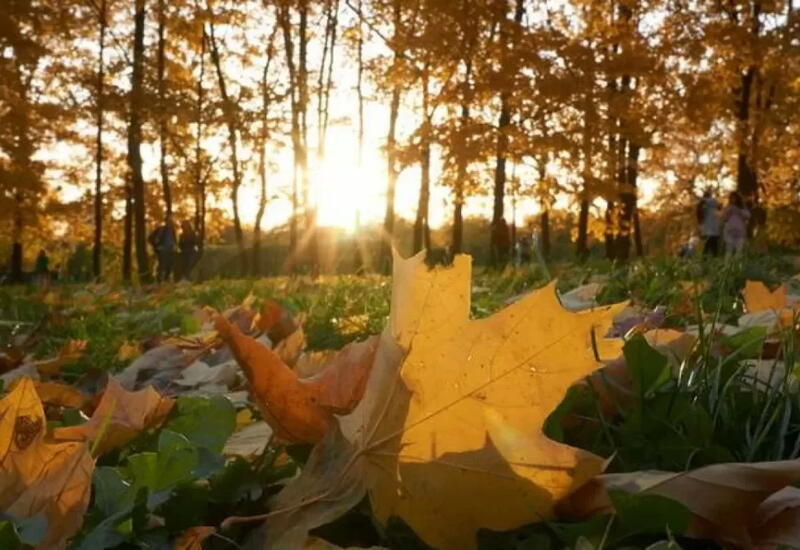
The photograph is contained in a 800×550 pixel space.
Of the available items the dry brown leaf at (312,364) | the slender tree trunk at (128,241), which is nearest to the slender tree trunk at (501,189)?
the slender tree trunk at (128,241)

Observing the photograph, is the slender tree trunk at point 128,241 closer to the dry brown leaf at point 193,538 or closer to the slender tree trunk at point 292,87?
the slender tree trunk at point 292,87

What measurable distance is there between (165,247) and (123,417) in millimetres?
18186

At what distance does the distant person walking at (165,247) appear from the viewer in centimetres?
1859

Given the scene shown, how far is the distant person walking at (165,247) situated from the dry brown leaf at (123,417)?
17667 mm

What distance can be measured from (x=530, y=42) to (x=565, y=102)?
1036mm

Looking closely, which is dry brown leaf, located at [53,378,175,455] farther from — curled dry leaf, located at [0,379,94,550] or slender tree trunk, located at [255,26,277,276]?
slender tree trunk, located at [255,26,277,276]

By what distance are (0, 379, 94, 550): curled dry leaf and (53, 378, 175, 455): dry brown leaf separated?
0.82ft

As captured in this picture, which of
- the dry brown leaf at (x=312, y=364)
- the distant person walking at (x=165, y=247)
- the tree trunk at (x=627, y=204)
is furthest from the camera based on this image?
the distant person walking at (x=165, y=247)

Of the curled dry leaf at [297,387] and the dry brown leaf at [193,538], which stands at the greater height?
the curled dry leaf at [297,387]

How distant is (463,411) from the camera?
0.72 meters

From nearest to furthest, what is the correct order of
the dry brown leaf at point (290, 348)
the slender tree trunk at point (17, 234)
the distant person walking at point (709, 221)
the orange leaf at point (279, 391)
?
the orange leaf at point (279, 391)
the dry brown leaf at point (290, 348)
the distant person walking at point (709, 221)
the slender tree trunk at point (17, 234)

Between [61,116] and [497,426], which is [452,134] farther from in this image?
[497,426]

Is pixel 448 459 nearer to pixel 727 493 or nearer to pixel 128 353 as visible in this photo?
pixel 727 493

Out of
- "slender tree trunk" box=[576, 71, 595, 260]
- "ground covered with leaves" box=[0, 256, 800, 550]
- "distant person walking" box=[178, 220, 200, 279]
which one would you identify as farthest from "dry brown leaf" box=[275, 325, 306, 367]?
"distant person walking" box=[178, 220, 200, 279]
